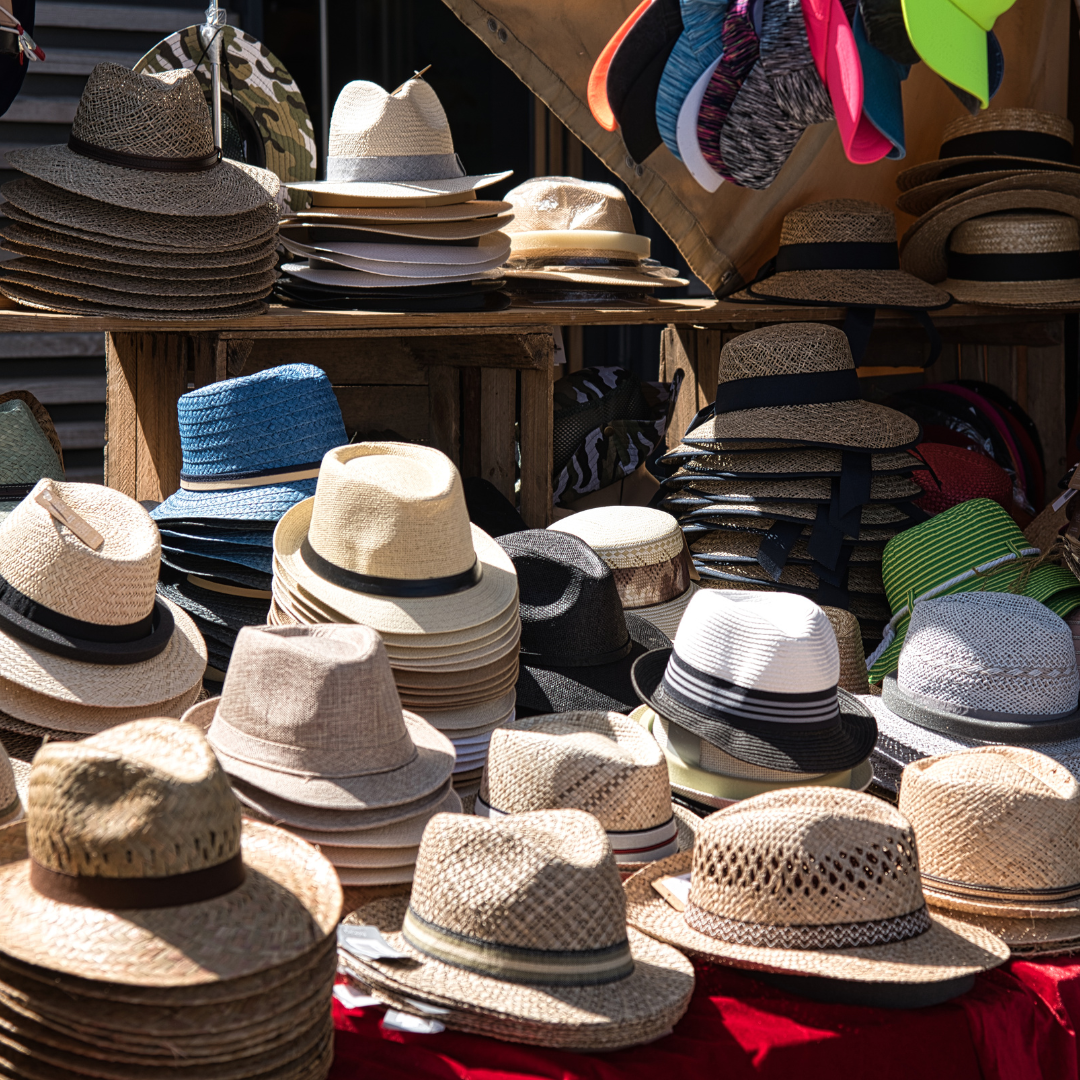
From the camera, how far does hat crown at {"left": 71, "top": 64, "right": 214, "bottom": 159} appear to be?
293 centimetres

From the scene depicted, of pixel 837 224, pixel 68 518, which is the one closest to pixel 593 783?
pixel 68 518

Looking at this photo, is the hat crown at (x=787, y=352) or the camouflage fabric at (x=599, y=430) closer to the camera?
the hat crown at (x=787, y=352)

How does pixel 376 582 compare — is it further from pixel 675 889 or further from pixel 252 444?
pixel 675 889

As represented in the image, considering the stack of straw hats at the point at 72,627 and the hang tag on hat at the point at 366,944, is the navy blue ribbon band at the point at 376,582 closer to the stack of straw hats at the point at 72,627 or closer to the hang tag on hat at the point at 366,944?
the stack of straw hats at the point at 72,627

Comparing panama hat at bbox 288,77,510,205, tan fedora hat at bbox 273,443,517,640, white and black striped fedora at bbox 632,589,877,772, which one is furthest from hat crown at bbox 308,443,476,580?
panama hat at bbox 288,77,510,205

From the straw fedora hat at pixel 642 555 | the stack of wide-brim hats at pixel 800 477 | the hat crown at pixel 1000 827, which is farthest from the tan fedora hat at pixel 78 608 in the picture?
the stack of wide-brim hats at pixel 800 477

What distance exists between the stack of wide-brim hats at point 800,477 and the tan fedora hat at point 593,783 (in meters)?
1.50

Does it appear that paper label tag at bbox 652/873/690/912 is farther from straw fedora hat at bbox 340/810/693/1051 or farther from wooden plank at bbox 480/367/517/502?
wooden plank at bbox 480/367/517/502

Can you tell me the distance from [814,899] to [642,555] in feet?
4.76

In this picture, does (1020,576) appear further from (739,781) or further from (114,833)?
(114,833)

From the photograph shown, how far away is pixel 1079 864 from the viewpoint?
2.06 metres

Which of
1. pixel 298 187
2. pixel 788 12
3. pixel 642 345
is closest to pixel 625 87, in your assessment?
pixel 788 12

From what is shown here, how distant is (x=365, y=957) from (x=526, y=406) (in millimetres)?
2171

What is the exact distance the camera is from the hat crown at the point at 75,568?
84.7 inches
